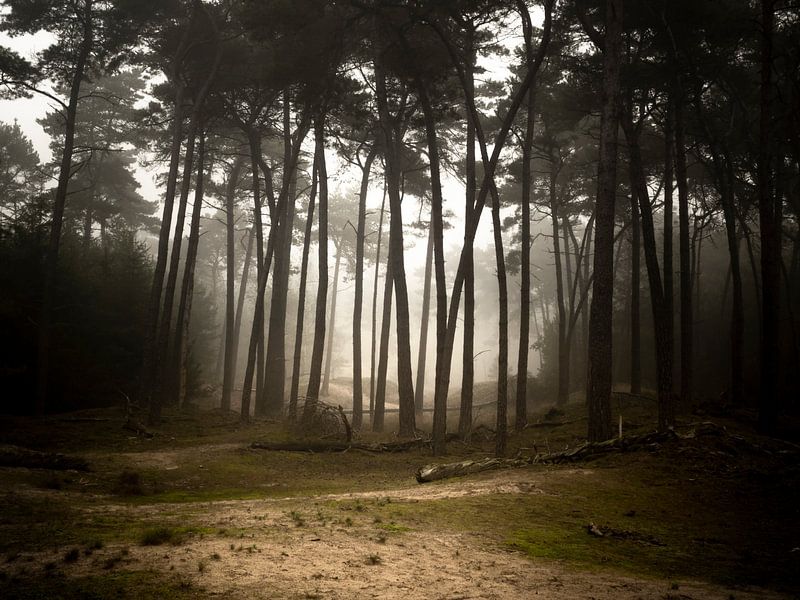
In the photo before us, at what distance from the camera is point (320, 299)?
16719 mm

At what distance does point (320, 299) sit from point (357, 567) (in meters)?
12.9

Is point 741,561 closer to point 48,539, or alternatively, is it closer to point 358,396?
point 48,539

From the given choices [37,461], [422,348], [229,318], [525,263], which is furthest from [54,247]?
[422,348]

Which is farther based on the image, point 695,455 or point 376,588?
point 695,455

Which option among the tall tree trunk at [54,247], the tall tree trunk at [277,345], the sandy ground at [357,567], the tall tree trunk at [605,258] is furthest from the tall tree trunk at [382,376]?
the sandy ground at [357,567]

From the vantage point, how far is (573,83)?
15578 millimetres

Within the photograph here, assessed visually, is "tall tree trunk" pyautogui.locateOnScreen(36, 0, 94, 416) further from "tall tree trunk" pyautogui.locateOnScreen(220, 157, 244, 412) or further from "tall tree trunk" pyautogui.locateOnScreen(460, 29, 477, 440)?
"tall tree trunk" pyautogui.locateOnScreen(460, 29, 477, 440)

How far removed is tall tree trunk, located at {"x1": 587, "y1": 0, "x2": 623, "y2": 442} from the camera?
31.8ft

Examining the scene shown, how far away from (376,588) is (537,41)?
19.1 m

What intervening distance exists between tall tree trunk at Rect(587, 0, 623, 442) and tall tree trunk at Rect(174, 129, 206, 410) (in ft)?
42.6

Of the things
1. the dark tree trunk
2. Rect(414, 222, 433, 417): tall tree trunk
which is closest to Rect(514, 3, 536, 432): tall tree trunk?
Rect(414, 222, 433, 417): tall tree trunk

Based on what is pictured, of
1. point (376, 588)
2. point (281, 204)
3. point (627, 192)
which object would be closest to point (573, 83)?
point (627, 192)

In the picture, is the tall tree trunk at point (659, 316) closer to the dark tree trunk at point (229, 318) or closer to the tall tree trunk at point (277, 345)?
the tall tree trunk at point (277, 345)

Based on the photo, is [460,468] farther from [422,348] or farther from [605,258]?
[422,348]
